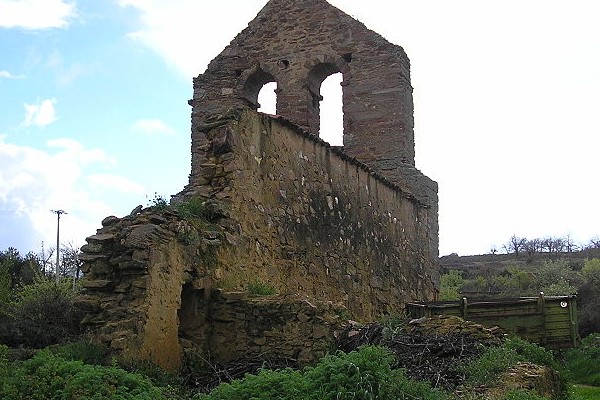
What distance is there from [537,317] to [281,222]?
3854 millimetres

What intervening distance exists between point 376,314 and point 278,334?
5303mm

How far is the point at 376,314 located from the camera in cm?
1272

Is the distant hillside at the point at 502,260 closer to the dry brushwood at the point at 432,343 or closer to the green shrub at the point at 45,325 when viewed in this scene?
the green shrub at the point at 45,325

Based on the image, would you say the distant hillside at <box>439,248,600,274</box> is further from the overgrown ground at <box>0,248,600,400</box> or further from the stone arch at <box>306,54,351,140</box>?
the overgrown ground at <box>0,248,600,400</box>

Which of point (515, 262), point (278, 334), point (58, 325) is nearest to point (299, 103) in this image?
point (58, 325)

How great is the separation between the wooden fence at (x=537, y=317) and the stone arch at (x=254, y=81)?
769 cm

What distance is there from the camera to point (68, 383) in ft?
17.2

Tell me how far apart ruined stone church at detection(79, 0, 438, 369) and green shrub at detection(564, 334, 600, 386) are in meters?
3.23

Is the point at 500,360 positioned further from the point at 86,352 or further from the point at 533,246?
the point at 533,246

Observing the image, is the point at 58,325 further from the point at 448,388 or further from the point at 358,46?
the point at 358,46

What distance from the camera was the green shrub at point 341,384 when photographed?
498 centimetres

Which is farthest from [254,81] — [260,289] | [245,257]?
[260,289]

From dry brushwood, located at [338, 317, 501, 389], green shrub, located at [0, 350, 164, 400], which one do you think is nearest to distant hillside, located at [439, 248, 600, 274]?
dry brushwood, located at [338, 317, 501, 389]

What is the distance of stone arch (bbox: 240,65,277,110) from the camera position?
16.2 metres
